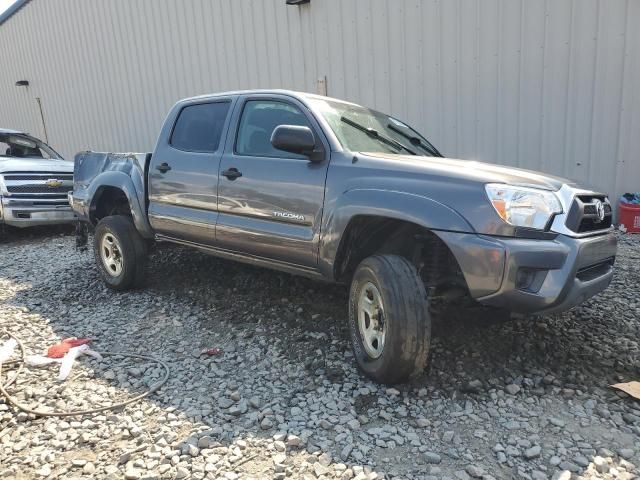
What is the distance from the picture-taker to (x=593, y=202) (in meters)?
2.95

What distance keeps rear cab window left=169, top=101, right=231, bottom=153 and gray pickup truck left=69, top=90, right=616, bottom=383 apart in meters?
0.01

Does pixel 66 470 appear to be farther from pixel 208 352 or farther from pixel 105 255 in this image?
pixel 105 255

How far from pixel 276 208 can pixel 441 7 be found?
5023 millimetres

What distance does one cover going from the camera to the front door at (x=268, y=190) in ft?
11.0

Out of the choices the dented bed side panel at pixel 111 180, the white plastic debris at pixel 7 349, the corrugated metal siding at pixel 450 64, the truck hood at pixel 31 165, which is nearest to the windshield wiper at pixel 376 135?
the dented bed side panel at pixel 111 180

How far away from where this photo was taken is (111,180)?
4.96m

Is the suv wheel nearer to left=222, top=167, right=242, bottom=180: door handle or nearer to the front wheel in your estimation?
left=222, top=167, right=242, bottom=180: door handle

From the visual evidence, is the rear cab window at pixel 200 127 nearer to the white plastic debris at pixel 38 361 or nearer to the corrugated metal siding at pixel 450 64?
the white plastic debris at pixel 38 361

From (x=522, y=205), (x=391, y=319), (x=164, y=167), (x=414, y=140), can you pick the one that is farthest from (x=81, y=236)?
(x=522, y=205)

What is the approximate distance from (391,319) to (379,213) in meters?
0.63

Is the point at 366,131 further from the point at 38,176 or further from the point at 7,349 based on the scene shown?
the point at 38,176

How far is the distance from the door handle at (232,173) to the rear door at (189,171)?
15 cm

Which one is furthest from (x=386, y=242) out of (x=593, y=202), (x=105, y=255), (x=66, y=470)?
(x=105, y=255)

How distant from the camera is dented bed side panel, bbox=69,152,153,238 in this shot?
4.76 meters
